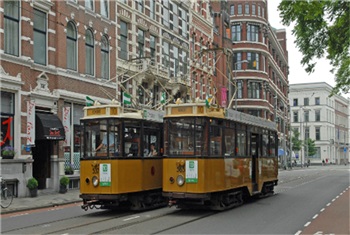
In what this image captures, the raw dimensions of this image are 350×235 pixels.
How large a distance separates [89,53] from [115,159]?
16.0m

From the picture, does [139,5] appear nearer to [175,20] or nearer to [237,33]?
[175,20]

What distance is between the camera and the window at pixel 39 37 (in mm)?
26375

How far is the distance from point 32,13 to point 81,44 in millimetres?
4425

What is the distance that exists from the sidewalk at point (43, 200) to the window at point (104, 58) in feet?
29.1

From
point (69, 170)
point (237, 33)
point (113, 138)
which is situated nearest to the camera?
point (113, 138)

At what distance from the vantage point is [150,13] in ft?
127

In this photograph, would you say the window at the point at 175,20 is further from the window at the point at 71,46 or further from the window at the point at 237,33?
the window at the point at 237,33

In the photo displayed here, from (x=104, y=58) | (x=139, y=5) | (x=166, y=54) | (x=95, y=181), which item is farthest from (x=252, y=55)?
(x=95, y=181)

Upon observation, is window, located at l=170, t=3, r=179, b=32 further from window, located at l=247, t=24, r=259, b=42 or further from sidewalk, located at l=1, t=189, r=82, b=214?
window, located at l=247, t=24, r=259, b=42

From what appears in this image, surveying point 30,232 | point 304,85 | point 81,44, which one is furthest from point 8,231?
point 304,85

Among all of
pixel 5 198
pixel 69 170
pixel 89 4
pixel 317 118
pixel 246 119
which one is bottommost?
pixel 5 198

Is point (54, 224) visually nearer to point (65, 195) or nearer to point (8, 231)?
point (8, 231)

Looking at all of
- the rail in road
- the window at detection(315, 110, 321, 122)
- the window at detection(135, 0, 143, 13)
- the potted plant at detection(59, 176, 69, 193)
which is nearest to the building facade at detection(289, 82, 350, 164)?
the window at detection(315, 110, 321, 122)

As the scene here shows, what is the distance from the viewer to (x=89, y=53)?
101 ft
